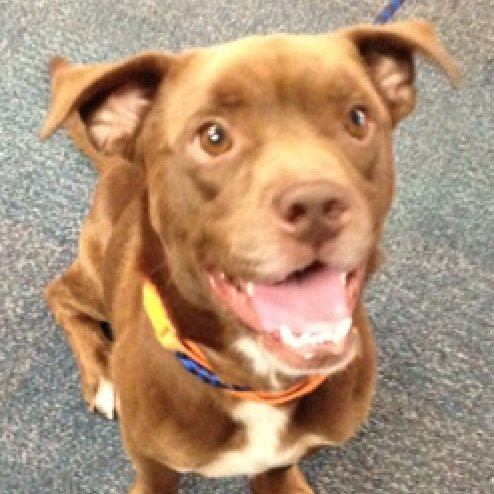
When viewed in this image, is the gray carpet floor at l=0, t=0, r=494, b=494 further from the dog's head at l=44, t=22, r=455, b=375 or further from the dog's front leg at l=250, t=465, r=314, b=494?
the dog's head at l=44, t=22, r=455, b=375

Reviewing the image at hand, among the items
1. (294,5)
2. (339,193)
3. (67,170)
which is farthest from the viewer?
(294,5)

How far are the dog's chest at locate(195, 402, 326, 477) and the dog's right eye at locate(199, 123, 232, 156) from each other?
0.48 metres

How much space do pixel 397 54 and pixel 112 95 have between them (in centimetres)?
46

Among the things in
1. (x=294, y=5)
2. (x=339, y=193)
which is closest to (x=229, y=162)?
(x=339, y=193)

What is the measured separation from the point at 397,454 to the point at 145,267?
89cm

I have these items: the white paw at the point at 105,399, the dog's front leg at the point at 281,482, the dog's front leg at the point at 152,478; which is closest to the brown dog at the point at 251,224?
the dog's front leg at the point at 152,478

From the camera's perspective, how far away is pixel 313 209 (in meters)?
1.22

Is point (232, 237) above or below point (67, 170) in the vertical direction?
above

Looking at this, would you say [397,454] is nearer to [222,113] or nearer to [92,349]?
[92,349]

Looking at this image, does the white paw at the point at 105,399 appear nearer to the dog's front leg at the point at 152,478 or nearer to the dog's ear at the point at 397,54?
the dog's front leg at the point at 152,478

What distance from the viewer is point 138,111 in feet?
4.92

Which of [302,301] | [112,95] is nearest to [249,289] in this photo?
[302,301]

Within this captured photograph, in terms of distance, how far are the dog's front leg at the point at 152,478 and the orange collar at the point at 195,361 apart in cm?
33

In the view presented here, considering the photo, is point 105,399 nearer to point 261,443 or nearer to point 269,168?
point 261,443
